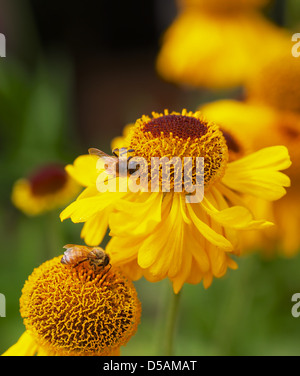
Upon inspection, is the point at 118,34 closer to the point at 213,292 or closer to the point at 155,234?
the point at 213,292

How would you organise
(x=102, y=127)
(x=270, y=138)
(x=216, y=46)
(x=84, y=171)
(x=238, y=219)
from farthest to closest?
(x=102, y=127) < (x=216, y=46) < (x=270, y=138) < (x=84, y=171) < (x=238, y=219)

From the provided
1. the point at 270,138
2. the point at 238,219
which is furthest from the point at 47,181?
the point at 238,219

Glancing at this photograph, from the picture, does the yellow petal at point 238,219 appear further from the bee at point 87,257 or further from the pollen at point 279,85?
the pollen at point 279,85

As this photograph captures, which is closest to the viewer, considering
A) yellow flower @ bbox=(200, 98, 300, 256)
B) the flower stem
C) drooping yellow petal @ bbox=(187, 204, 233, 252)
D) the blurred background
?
drooping yellow petal @ bbox=(187, 204, 233, 252)

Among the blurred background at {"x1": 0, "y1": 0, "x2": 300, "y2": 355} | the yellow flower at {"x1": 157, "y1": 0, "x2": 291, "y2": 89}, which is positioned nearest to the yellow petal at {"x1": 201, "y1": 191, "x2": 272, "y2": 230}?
the blurred background at {"x1": 0, "y1": 0, "x2": 300, "y2": 355}

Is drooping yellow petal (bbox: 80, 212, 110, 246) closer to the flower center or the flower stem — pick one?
the flower stem

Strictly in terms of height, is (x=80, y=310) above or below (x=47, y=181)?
below

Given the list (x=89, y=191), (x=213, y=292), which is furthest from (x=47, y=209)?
(x=89, y=191)

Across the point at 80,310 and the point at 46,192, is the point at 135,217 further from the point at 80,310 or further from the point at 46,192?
the point at 46,192
